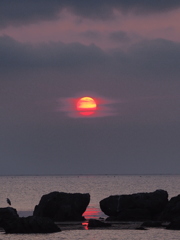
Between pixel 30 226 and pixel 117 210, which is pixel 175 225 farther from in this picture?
pixel 30 226

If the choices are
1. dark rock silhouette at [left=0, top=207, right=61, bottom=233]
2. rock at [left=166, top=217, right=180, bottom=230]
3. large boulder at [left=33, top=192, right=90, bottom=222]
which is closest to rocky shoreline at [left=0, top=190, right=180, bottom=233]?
large boulder at [left=33, top=192, right=90, bottom=222]

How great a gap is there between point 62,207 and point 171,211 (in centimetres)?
1253

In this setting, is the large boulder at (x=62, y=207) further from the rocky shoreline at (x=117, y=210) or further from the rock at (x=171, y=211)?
the rock at (x=171, y=211)

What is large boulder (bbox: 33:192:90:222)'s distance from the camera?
67750 millimetres

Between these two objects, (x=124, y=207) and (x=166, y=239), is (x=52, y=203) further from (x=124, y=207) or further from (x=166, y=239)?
(x=166, y=239)

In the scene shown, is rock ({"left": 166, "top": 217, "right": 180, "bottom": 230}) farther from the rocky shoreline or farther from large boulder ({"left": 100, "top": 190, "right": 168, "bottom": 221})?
large boulder ({"left": 100, "top": 190, "right": 168, "bottom": 221})

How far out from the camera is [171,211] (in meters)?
65.5

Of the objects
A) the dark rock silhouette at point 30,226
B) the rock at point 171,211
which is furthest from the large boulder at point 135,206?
the dark rock silhouette at point 30,226

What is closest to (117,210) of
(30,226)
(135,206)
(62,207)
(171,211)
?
(135,206)

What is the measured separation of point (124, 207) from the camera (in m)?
68.4

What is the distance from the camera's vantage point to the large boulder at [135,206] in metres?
67.4

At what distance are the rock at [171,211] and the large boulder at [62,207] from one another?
31.5ft

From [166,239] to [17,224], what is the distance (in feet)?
46.6

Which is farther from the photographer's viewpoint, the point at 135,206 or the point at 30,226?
the point at 135,206
